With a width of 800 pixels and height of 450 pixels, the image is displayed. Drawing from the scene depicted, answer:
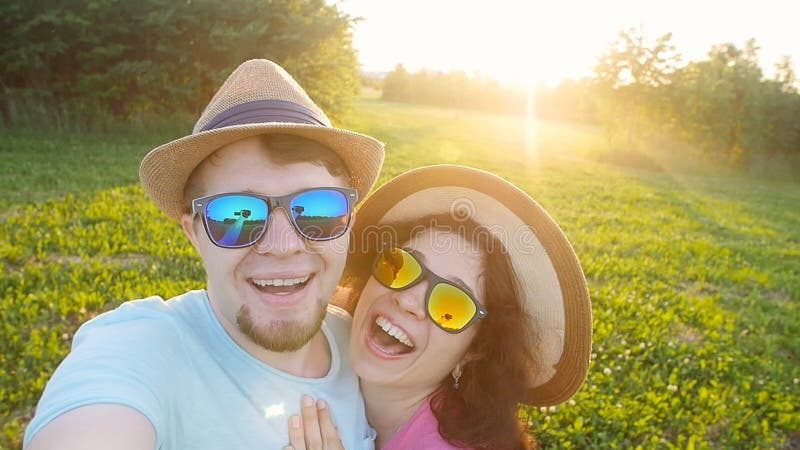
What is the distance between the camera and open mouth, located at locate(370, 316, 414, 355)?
232 cm

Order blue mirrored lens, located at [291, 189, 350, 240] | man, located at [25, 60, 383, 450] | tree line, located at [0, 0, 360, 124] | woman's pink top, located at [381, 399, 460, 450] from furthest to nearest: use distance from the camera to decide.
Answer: tree line, located at [0, 0, 360, 124]
woman's pink top, located at [381, 399, 460, 450]
blue mirrored lens, located at [291, 189, 350, 240]
man, located at [25, 60, 383, 450]

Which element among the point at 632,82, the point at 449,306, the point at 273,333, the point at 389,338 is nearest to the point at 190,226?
the point at 273,333

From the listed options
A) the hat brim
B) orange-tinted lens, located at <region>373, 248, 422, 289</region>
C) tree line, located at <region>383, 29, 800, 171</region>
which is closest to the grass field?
orange-tinted lens, located at <region>373, 248, 422, 289</region>

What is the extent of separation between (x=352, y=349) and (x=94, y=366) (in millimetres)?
1136

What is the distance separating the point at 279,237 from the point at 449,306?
92cm

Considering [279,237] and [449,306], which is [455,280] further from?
[279,237]

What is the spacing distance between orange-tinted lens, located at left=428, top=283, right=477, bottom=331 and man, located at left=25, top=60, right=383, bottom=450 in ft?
1.77

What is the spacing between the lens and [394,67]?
6769cm

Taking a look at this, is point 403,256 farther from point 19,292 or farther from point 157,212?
point 157,212

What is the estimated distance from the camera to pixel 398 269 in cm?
236

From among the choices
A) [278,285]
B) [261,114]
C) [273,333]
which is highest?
[261,114]

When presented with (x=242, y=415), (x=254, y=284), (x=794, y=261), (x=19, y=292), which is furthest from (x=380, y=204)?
(x=794, y=261)

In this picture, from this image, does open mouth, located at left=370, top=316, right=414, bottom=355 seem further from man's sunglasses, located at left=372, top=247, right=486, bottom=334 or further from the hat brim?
the hat brim

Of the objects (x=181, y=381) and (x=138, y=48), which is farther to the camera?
(x=138, y=48)
